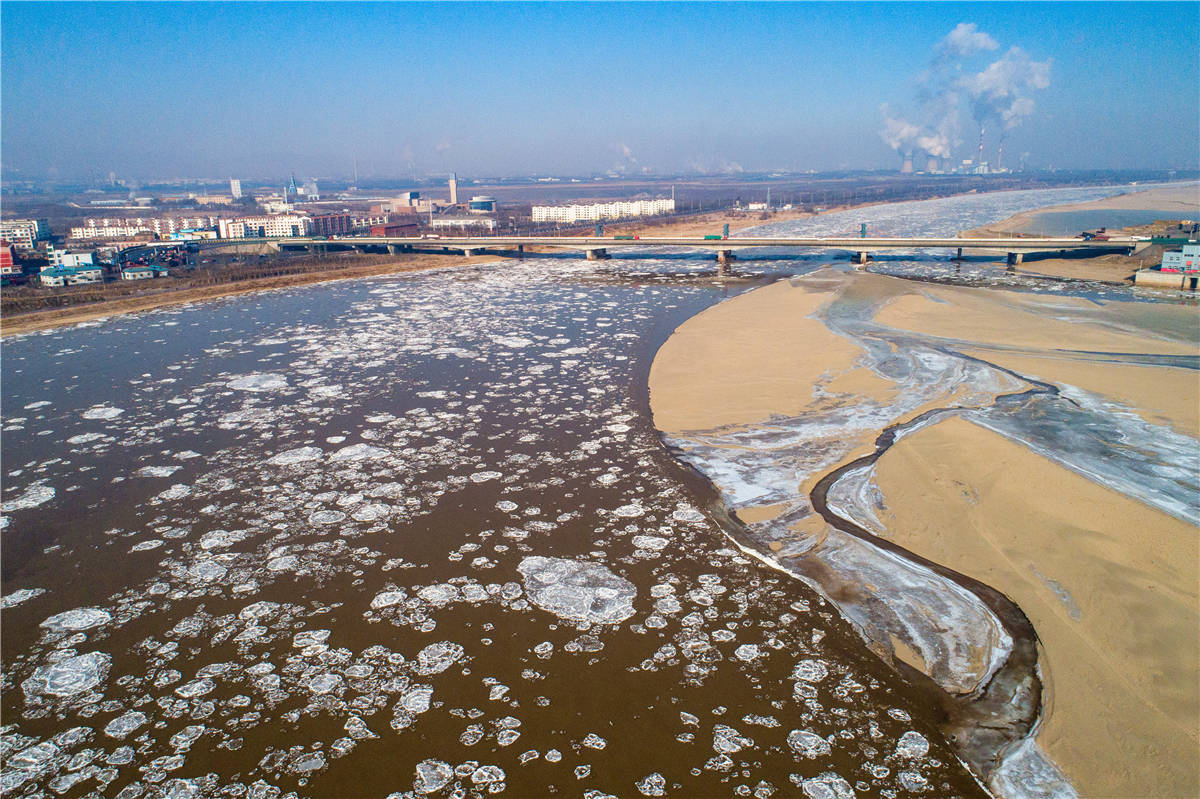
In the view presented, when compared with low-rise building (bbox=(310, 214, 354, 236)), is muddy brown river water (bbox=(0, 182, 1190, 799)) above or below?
below

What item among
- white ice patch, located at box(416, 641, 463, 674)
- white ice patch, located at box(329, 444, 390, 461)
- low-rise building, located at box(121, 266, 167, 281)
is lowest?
white ice patch, located at box(416, 641, 463, 674)

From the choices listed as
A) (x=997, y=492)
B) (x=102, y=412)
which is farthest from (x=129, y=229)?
(x=997, y=492)

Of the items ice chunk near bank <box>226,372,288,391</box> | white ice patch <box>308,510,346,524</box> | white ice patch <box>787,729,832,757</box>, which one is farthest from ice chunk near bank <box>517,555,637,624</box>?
ice chunk near bank <box>226,372,288,391</box>

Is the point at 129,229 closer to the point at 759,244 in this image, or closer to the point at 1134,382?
the point at 759,244

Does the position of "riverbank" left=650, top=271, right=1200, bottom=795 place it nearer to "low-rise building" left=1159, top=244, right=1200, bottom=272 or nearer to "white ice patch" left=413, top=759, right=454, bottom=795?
"white ice patch" left=413, top=759, right=454, bottom=795

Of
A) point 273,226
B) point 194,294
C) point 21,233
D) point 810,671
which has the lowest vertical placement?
point 810,671

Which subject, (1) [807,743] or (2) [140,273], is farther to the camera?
(2) [140,273]

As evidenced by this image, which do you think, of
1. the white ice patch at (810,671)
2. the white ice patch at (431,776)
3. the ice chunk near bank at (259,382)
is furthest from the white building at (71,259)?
the white ice patch at (810,671)
